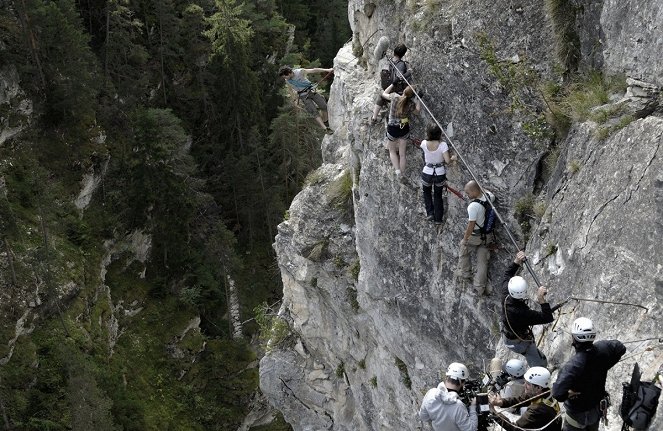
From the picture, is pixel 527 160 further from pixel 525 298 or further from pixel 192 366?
pixel 192 366

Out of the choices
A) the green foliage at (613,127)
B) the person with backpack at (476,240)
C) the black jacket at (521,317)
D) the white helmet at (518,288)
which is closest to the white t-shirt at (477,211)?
the person with backpack at (476,240)

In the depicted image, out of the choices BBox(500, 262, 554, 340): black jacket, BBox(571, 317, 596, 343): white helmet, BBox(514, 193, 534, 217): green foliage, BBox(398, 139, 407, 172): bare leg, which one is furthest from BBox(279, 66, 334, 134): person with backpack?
BBox(571, 317, 596, 343): white helmet

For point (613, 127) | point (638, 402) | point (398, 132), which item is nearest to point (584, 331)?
point (638, 402)

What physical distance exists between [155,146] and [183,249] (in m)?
7.41

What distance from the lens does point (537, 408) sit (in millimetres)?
8359

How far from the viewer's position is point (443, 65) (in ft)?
43.3

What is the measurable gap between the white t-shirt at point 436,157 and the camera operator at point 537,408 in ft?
16.2

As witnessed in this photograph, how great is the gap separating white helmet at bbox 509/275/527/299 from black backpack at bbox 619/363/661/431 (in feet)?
7.04

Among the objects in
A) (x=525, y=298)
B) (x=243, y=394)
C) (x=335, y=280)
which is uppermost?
(x=525, y=298)

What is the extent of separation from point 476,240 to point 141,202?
33810mm

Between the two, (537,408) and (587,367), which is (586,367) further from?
(537,408)

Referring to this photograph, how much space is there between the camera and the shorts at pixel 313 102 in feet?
63.5

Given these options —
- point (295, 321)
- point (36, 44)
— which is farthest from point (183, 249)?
point (295, 321)

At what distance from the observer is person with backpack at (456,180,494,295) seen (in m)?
11.7
